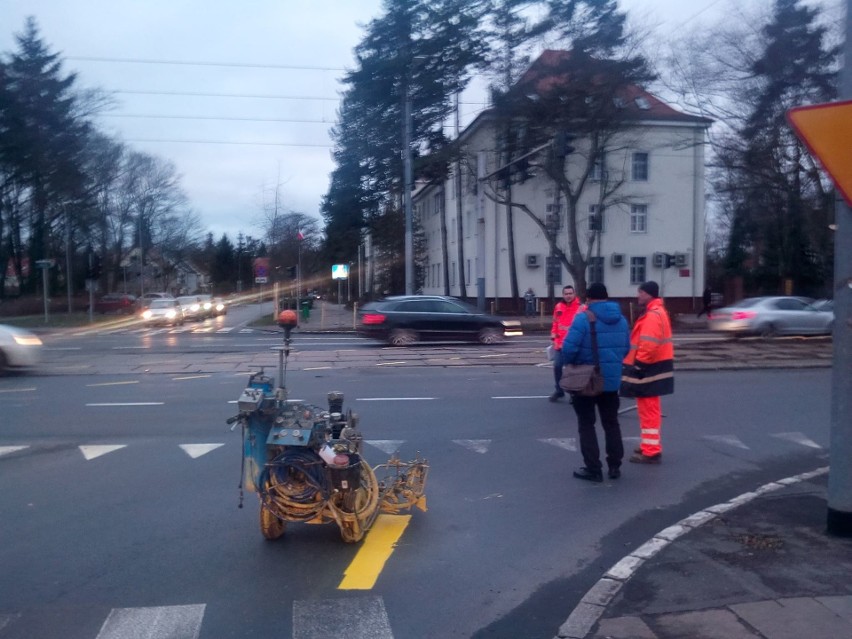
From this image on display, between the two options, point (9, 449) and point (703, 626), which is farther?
point (9, 449)

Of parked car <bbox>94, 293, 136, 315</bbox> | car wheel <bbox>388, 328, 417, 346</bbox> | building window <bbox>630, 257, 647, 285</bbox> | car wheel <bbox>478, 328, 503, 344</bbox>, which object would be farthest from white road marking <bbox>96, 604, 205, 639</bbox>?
parked car <bbox>94, 293, 136, 315</bbox>

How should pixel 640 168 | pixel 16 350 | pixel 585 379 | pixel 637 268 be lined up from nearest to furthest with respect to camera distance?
pixel 585 379 → pixel 16 350 → pixel 640 168 → pixel 637 268

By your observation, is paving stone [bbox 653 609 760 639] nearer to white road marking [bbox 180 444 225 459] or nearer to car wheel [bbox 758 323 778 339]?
white road marking [bbox 180 444 225 459]

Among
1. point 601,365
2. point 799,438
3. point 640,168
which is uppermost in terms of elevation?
point 640,168

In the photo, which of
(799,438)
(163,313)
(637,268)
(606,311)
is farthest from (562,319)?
(637,268)

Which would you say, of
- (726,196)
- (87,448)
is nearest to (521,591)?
(87,448)

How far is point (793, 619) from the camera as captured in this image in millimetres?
4559

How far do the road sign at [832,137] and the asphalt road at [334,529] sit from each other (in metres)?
2.89

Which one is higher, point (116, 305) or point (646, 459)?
point (116, 305)

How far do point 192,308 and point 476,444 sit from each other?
42704 mm

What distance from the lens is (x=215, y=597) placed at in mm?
5277

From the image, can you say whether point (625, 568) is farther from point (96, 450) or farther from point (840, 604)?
point (96, 450)

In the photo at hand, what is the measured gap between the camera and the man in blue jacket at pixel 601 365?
788 centimetres

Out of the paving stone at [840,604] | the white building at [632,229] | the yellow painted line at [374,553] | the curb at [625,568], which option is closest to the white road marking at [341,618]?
the yellow painted line at [374,553]
